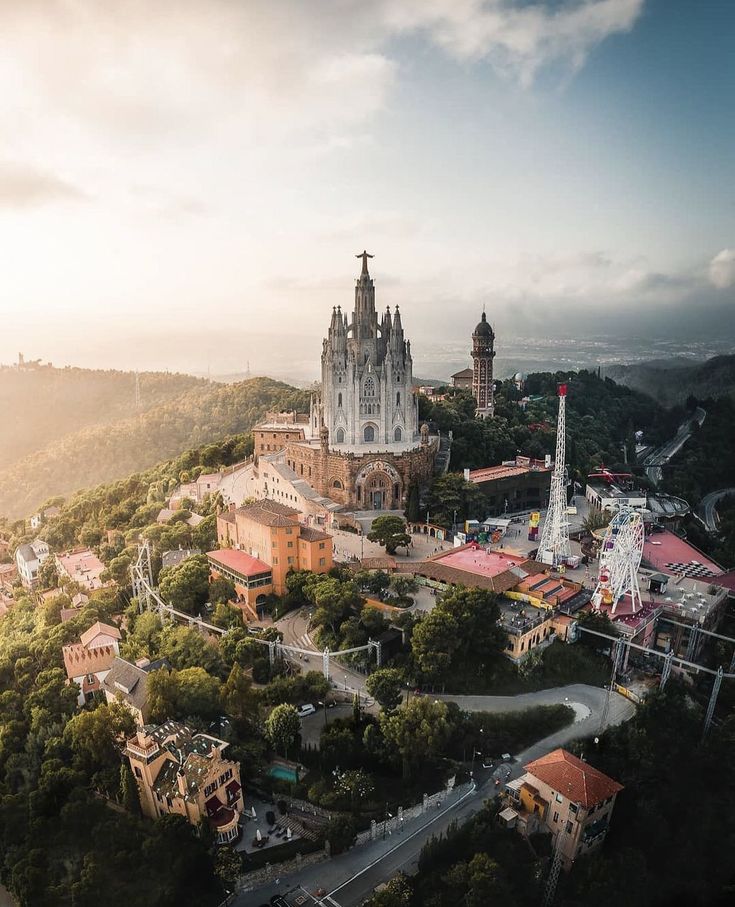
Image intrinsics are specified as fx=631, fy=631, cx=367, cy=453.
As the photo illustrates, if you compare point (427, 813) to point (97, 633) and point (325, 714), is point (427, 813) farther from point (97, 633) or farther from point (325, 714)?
point (97, 633)

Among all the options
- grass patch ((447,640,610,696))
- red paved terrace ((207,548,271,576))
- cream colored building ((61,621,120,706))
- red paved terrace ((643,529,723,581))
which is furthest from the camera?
red paved terrace ((643,529,723,581))

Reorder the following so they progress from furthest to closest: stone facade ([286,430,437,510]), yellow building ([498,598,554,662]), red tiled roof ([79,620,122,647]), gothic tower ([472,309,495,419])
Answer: gothic tower ([472,309,495,419]) → stone facade ([286,430,437,510]) → red tiled roof ([79,620,122,647]) → yellow building ([498,598,554,662])

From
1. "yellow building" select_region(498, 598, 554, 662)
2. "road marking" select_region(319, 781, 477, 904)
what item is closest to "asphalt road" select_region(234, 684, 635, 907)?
"road marking" select_region(319, 781, 477, 904)

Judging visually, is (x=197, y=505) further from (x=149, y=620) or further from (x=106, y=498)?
(x=149, y=620)

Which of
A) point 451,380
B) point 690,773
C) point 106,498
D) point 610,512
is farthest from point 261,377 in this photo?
point 690,773

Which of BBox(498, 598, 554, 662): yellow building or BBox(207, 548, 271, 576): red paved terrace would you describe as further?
BBox(207, 548, 271, 576): red paved terrace

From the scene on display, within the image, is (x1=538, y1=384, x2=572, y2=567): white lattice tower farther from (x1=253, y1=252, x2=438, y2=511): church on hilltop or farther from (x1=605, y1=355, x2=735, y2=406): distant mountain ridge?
(x1=605, y1=355, x2=735, y2=406): distant mountain ridge
